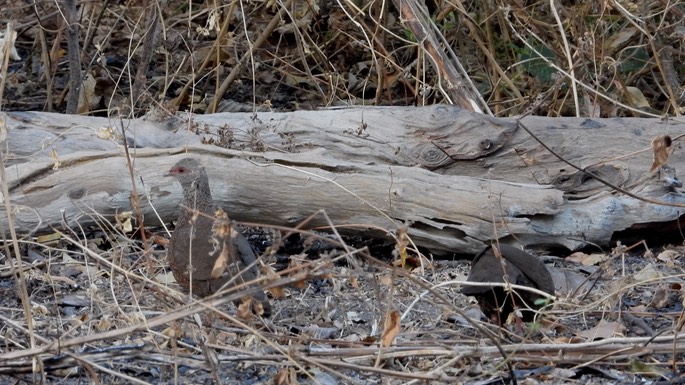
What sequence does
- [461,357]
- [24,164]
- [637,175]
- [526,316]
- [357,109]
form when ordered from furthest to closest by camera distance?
[357,109]
[637,175]
[24,164]
[526,316]
[461,357]

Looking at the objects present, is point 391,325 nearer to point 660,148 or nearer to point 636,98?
point 660,148

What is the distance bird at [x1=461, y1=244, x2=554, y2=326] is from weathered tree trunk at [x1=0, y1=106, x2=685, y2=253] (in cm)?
55

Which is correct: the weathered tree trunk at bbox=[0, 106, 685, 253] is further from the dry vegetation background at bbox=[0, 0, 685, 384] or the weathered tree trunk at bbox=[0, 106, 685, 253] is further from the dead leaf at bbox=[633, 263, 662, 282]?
the dead leaf at bbox=[633, 263, 662, 282]

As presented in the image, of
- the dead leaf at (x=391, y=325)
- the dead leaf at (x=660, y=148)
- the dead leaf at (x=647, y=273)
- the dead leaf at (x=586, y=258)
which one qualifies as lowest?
the dead leaf at (x=586, y=258)

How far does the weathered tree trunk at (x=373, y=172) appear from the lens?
5137mm

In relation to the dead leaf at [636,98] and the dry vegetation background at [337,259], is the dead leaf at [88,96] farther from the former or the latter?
the dead leaf at [636,98]

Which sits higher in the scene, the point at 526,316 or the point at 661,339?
the point at 661,339

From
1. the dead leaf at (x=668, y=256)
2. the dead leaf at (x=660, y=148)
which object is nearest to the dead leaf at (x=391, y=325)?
the dead leaf at (x=660, y=148)

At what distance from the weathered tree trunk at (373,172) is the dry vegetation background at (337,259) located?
0.58 feet

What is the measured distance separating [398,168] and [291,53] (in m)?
3.05

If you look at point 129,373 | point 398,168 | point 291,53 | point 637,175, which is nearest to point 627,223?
point 637,175

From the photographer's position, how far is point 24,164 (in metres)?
5.13

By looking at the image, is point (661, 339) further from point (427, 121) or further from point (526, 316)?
point (427, 121)

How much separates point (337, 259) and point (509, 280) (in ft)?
4.17
